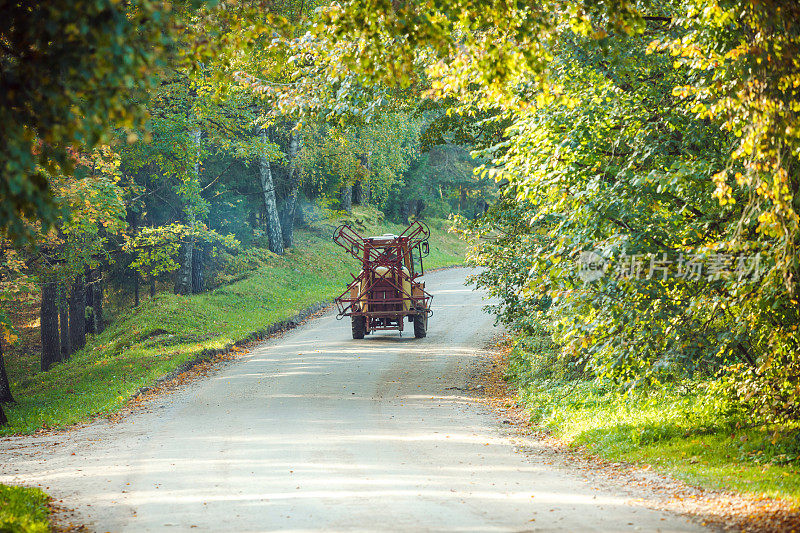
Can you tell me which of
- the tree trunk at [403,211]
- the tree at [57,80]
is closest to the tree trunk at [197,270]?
the tree at [57,80]

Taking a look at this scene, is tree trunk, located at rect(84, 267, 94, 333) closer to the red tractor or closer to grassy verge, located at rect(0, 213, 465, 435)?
grassy verge, located at rect(0, 213, 465, 435)

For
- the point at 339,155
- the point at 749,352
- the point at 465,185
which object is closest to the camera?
the point at 749,352

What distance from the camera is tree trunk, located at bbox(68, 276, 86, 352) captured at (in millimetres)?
22719

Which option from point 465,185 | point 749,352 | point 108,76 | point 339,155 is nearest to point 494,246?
point 749,352

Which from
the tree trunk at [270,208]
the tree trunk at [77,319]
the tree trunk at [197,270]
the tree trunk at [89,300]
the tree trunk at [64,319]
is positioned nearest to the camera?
the tree trunk at [64,319]

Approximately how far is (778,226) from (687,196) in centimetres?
217

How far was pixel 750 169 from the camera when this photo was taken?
650 centimetres

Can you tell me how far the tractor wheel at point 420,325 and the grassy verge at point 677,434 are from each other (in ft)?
23.5

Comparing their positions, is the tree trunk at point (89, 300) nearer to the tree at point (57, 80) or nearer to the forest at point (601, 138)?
the forest at point (601, 138)

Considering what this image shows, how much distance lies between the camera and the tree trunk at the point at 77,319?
22719 millimetres

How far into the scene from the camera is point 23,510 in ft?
21.9

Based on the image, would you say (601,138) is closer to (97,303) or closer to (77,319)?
(77,319)

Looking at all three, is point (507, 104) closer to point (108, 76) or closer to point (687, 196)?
point (687, 196)

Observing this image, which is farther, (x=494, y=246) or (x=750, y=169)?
(x=494, y=246)
